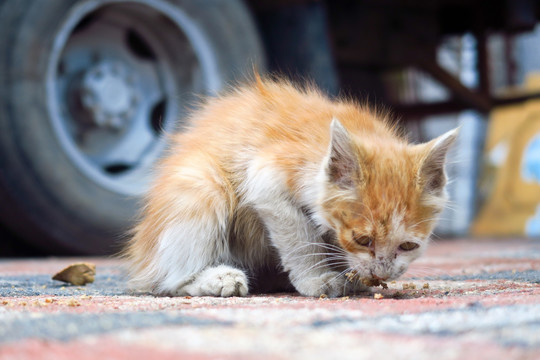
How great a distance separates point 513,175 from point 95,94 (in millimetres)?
4261

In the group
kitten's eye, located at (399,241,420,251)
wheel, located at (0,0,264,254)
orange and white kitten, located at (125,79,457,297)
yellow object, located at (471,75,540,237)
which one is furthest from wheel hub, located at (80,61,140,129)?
yellow object, located at (471,75,540,237)

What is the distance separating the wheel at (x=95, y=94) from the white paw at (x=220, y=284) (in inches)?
49.6

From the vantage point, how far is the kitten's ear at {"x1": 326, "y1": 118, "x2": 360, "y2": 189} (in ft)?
6.09

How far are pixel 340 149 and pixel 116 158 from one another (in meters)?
1.73

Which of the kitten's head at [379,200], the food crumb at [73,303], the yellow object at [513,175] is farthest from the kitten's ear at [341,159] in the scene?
the yellow object at [513,175]

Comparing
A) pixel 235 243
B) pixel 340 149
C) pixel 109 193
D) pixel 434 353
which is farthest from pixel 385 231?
pixel 109 193

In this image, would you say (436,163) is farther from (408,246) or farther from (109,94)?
(109,94)

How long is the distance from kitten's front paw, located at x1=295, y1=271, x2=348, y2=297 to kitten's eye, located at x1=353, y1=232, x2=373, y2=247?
0.17m

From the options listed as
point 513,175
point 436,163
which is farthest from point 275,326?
point 513,175

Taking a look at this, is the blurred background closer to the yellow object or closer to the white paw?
the white paw

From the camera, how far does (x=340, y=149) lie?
189 cm

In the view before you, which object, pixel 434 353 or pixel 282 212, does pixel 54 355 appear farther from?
pixel 282 212

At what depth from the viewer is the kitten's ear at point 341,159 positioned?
1856 mm

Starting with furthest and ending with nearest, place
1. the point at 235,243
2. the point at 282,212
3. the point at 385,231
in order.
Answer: the point at 235,243 < the point at 282,212 < the point at 385,231
